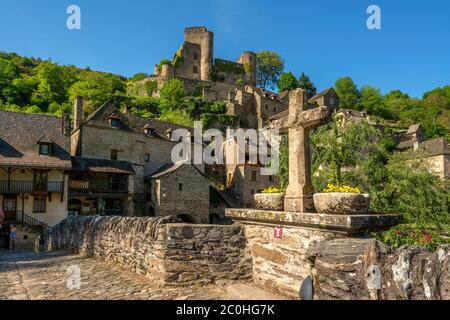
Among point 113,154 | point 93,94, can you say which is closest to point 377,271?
point 113,154

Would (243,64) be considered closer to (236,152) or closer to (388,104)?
(388,104)

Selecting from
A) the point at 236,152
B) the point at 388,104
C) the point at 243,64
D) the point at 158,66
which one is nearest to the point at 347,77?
the point at 388,104

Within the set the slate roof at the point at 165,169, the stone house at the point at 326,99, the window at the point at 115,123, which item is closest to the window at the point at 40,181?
the window at the point at 115,123

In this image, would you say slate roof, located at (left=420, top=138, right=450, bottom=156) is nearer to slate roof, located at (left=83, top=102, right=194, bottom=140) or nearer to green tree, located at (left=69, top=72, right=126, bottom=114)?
slate roof, located at (left=83, top=102, right=194, bottom=140)

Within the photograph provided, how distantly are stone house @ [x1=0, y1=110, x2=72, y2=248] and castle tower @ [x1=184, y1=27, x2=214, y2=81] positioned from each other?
51768mm

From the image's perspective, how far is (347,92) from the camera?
3359 inches

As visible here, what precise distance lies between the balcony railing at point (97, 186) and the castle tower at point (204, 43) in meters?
49.6

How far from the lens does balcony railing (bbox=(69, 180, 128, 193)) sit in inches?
1136

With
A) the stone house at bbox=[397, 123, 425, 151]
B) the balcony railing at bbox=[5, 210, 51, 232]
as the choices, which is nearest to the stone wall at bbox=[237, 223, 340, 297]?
Answer: the balcony railing at bbox=[5, 210, 51, 232]

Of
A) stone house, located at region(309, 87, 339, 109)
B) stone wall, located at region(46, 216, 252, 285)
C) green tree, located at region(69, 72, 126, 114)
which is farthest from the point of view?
stone house, located at region(309, 87, 339, 109)

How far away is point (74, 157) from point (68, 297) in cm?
2640

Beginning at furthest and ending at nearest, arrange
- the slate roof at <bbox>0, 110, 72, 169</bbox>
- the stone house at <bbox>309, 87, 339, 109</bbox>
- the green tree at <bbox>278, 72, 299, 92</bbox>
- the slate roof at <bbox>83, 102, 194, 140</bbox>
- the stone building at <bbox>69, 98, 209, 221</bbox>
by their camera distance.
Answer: the green tree at <bbox>278, 72, 299, 92</bbox> < the stone house at <bbox>309, 87, 339, 109</bbox> < the slate roof at <bbox>83, 102, 194, 140</bbox> < the stone building at <bbox>69, 98, 209, 221</bbox> < the slate roof at <bbox>0, 110, 72, 169</bbox>

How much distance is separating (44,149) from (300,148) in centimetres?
2695

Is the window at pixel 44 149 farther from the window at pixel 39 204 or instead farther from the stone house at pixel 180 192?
the stone house at pixel 180 192
